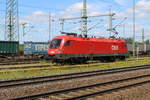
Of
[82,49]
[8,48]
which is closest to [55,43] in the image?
[82,49]

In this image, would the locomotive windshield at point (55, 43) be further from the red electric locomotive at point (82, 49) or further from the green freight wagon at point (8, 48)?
the green freight wagon at point (8, 48)

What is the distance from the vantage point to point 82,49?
29672 millimetres

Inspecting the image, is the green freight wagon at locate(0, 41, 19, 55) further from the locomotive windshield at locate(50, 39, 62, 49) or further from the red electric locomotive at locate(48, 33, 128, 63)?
the locomotive windshield at locate(50, 39, 62, 49)

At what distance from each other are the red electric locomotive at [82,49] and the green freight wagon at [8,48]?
427 inches

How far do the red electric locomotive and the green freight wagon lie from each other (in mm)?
10857

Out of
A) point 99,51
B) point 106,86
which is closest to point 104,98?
point 106,86

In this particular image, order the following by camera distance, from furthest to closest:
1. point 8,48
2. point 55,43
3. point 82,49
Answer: point 8,48, point 82,49, point 55,43

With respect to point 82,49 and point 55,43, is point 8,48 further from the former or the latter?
point 82,49

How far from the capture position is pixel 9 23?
49688 mm

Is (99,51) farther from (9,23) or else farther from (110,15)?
(9,23)

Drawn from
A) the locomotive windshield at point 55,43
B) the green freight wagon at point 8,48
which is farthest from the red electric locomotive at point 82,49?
the green freight wagon at point 8,48

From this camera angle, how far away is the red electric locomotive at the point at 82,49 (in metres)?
27.7

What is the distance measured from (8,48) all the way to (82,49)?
12826mm

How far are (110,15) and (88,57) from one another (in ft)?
52.7
